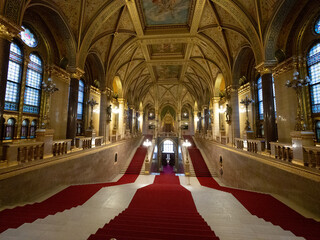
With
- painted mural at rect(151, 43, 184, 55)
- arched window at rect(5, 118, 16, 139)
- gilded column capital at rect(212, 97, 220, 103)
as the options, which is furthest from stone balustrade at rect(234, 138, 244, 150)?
arched window at rect(5, 118, 16, 139)

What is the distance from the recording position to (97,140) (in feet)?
33.9

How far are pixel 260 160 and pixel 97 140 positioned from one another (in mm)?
9404

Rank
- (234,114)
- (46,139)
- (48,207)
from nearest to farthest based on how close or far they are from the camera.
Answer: (48,207), (46,139), (234,114)

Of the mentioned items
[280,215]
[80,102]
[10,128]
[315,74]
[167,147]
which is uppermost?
[315,74]

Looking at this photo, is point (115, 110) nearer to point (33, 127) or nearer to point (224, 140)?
point (33, 127)

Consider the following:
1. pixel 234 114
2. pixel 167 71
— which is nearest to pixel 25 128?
pixel 234 114

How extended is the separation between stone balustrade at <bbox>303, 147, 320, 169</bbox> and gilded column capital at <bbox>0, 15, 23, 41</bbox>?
10.1 meters

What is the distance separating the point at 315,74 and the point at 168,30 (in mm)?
9677

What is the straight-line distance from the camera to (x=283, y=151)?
18.7 ft

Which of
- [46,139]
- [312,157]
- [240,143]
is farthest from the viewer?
[240,143]

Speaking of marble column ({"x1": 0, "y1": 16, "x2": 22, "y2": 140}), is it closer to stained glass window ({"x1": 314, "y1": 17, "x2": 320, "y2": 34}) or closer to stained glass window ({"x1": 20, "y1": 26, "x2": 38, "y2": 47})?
stained glass window ({"x1": 20, "y1": 26, "x2": 38, "y2": 47})

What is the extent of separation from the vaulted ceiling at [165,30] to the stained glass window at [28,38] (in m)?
1.23

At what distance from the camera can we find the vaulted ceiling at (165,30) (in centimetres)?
834

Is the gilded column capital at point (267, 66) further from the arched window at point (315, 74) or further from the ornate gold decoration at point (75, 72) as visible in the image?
the ornate gold decoration at point (75, 72)
